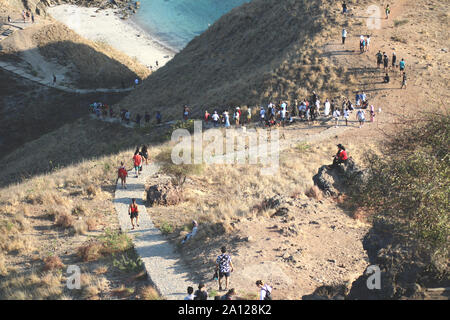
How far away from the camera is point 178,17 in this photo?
95.9 m

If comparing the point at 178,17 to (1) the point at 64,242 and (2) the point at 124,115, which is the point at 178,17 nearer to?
(2) the point at 124,115

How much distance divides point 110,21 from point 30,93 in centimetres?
4037

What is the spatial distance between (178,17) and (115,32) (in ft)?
57.0

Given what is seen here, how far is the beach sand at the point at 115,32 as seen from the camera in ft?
248

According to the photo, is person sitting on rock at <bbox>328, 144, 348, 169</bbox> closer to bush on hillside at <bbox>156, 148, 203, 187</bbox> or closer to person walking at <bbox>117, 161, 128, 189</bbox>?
bush on hillside at <bbox>156, 148, 203, 187</bbox>

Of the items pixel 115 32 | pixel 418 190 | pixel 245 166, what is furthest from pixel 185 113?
pixel 115 32

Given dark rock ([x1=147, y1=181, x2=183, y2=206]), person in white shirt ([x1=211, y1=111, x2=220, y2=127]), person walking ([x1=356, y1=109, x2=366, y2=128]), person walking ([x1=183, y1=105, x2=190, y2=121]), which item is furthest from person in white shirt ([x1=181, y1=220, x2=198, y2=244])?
person walking ([x1=183, y1=105, x2=190, y2=121])

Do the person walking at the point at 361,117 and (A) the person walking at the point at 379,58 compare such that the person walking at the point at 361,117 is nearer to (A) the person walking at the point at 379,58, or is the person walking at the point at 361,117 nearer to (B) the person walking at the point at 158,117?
(A) the person walking at the point at 379,58

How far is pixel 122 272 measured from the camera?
15.4 meters

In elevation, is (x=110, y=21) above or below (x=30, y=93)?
above

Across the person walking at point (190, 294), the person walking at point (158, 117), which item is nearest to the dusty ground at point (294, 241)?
the person walking at point (190, 294)

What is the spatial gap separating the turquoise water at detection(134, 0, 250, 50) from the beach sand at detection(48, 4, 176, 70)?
9.76ft
